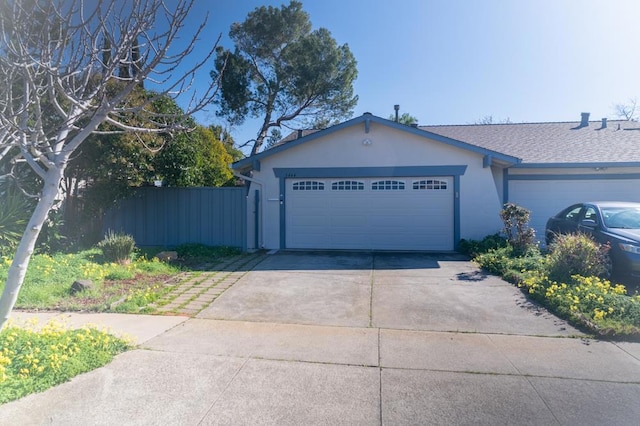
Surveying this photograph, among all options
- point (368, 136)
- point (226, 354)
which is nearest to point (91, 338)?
point (226, 354)

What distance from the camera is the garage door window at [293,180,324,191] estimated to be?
12.8m

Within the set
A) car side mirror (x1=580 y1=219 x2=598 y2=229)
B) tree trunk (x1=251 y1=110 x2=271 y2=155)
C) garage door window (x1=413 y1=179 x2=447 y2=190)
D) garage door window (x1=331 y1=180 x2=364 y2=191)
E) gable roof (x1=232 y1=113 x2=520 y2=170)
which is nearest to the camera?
car side mirror (x1=580 y1=219 x2=598 y2=229)

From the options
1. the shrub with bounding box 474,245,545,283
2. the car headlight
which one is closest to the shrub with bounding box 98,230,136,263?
the shrub with bounding box 474,245,545,283

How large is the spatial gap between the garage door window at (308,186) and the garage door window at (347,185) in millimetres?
418

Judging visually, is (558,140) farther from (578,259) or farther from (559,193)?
(578,259)

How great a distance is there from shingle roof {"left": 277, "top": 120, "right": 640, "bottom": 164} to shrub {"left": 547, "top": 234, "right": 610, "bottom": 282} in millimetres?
5851

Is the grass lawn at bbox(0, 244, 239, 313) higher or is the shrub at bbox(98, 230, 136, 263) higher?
the shrub at bbox(98, 230, 136, 263)

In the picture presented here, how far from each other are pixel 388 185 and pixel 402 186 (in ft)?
1.39

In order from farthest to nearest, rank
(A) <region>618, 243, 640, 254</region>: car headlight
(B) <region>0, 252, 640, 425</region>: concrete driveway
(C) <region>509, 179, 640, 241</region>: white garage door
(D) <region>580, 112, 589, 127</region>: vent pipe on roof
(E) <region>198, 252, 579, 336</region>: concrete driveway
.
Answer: (D) <region>580, 112, 589, 127</region>: vent pipe on roof
(C) <region>509, 179, 640, 241</region>: white garage door
(A) <region>618, 243, 640, 254</region>: car headlight
(E) <region>198, 252, 579, 336</region>: concrete driveway
(B) <region>0, 252, 640, 425</region>: concrete driveway

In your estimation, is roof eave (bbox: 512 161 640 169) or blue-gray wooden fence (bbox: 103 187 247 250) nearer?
roof eave (bbox: 512 161 640 169)

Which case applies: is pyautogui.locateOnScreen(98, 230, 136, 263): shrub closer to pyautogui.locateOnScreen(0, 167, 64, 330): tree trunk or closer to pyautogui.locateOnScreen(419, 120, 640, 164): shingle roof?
pyautogui.locateOnScreen(0, 167, 64, 330): tree trunk

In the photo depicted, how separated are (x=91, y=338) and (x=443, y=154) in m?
10.4

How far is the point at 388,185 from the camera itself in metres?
→ 12.5

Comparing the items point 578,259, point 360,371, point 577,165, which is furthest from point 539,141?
point 360,371
